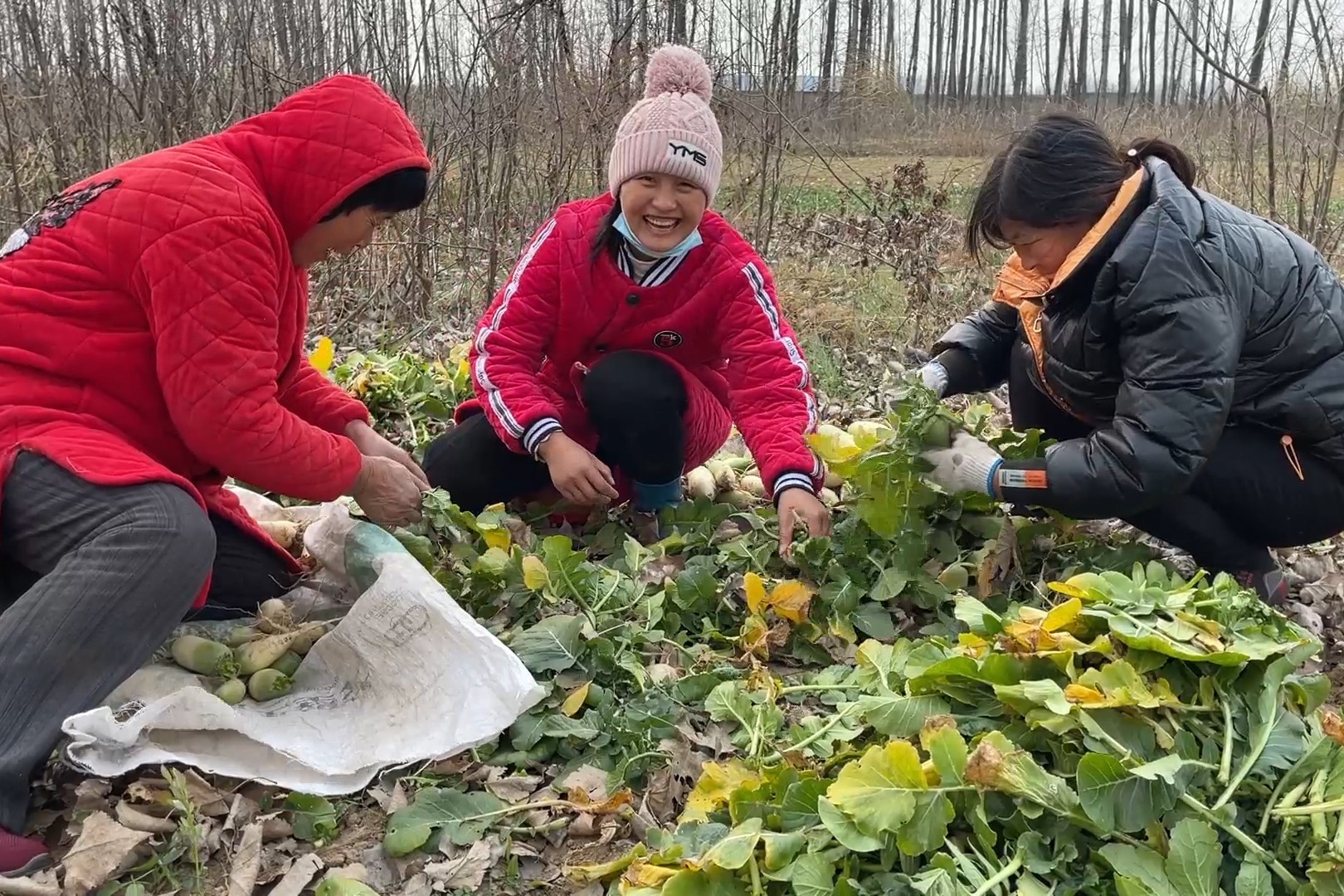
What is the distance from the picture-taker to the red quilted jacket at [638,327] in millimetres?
2332

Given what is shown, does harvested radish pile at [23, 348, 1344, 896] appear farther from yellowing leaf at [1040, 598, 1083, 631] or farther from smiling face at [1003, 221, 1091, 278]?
smiling face at [1003, 221, 1091, 278]

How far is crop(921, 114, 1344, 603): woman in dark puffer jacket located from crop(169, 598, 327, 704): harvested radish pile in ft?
4.28

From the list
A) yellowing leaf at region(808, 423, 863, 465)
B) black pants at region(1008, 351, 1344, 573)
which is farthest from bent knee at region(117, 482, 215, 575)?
black pants at region(1008, 351, 1344, 573)

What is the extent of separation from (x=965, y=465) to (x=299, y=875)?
4.54 ft

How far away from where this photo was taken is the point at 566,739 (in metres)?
1.71

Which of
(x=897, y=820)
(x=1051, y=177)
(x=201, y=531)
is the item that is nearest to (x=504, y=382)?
(x=201, y=531)

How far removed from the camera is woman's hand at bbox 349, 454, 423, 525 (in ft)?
6.43

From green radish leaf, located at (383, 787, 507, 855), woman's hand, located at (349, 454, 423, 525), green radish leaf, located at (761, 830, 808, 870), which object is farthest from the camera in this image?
woman's hand, located at (349, 454, 423, 525)

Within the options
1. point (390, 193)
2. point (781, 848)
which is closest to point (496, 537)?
point (390, 193)

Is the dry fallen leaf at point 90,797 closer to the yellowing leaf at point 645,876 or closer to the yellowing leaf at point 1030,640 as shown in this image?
the yellowing leaf at point 645,876

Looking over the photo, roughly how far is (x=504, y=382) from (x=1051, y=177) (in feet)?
4.11

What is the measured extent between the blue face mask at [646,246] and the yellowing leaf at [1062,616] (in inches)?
48.7

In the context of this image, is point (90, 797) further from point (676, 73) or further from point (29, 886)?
point (676, 73)

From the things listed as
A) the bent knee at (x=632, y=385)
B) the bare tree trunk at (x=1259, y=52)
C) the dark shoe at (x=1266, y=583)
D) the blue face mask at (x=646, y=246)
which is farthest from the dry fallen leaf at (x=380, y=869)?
the bare tree trunk at (x=1259, y=52)
